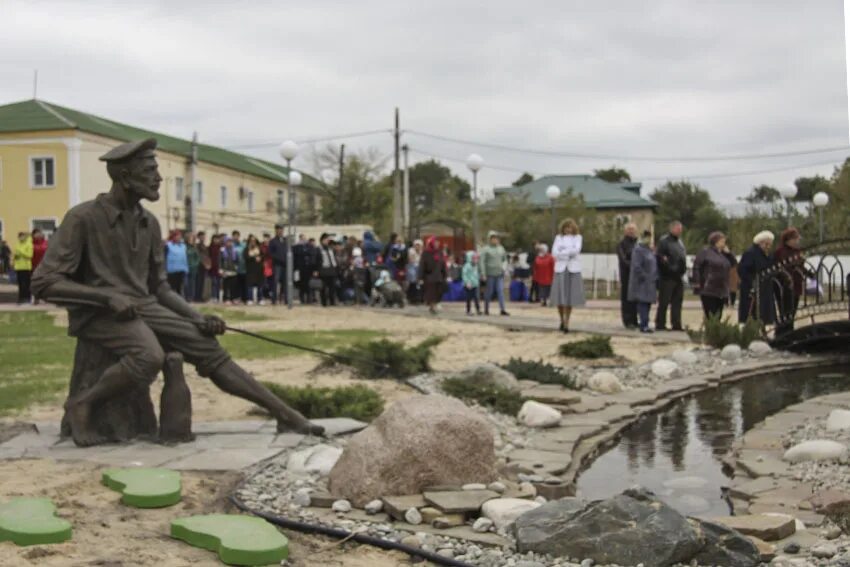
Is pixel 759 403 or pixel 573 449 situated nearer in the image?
pixel 573 449

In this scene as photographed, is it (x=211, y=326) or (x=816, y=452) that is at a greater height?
(x=211, y=326)

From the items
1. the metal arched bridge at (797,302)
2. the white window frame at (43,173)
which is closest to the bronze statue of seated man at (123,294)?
the metal arched bridge at (797,302)

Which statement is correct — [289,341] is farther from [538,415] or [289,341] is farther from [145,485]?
[145,485]

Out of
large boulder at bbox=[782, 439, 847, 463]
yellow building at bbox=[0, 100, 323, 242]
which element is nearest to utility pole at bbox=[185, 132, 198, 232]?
yellow building at bbox=[0, 100, 323, 242]

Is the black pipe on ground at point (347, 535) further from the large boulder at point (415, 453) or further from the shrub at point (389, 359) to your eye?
the shrub at point (389, 359)

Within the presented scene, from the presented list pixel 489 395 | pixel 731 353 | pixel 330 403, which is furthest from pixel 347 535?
pixel 731 353

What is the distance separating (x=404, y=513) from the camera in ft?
18.2

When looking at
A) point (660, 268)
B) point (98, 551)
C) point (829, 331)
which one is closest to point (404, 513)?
point (98, 551)

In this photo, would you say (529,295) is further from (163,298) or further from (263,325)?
(163,298)

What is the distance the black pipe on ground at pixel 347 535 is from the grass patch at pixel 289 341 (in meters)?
8.11

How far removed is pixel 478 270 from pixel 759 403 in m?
11.1

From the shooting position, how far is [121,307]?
22.7 feet

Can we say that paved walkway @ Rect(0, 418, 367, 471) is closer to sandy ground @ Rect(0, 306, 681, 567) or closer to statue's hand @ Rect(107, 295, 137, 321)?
sandy ground @ Rect(0, 306, 681, 567)

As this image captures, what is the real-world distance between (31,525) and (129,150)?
3.00 m
